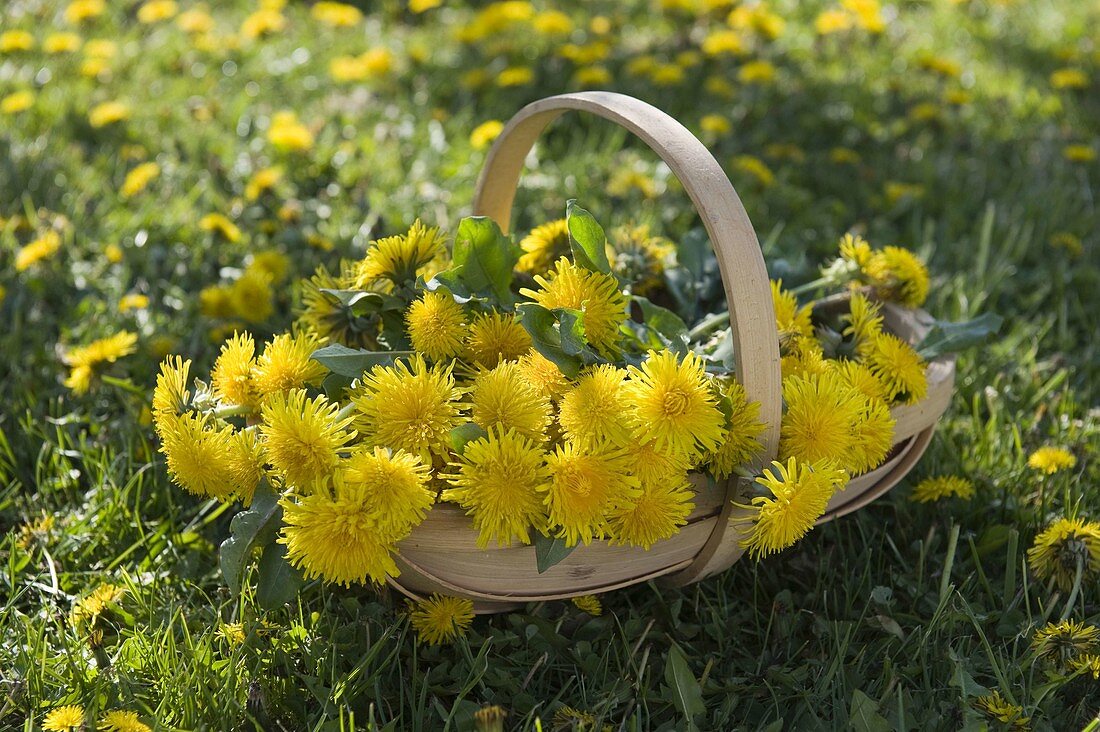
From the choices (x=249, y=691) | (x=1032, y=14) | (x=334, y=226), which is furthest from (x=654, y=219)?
(x=1032, y=14)

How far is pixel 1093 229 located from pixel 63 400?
7.65 feet

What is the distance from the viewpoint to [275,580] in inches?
48.4

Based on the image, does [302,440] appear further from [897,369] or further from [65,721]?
[897,369]

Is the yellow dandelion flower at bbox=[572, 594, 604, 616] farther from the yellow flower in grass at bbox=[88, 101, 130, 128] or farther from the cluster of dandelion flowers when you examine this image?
the yellow flower in grass at bbox=[88, 101, 130, 128]

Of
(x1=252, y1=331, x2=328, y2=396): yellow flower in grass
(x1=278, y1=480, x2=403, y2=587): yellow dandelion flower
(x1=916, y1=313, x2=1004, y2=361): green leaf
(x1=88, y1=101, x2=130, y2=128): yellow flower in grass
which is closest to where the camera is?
(x1=278, y1=480, x2=403, y2=587): yellow dandelion flower

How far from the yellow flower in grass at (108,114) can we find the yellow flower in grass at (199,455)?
1.69 m

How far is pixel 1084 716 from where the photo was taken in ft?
4.18

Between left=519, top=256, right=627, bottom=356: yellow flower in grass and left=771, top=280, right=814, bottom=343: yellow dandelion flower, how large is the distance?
25 centimetres

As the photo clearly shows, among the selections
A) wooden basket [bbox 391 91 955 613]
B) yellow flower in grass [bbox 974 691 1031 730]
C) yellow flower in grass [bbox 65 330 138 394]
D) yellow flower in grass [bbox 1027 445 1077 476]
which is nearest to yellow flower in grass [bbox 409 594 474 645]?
wooden basket [bbox 391 91 955 613]

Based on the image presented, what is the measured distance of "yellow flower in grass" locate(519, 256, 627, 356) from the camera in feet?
4.22

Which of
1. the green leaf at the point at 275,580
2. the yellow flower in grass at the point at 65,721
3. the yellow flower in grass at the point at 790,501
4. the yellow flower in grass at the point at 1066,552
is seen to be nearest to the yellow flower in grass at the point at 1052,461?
the yellow flower in grass at the point at 1066,552

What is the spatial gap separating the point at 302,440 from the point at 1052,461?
1176 mm

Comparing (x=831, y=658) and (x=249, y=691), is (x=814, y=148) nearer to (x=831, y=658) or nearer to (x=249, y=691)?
(x=831, y=658)

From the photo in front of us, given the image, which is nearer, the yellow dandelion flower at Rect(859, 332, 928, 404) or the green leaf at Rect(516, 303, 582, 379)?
the green leaf at Rect(516, 303, 582, 379)
